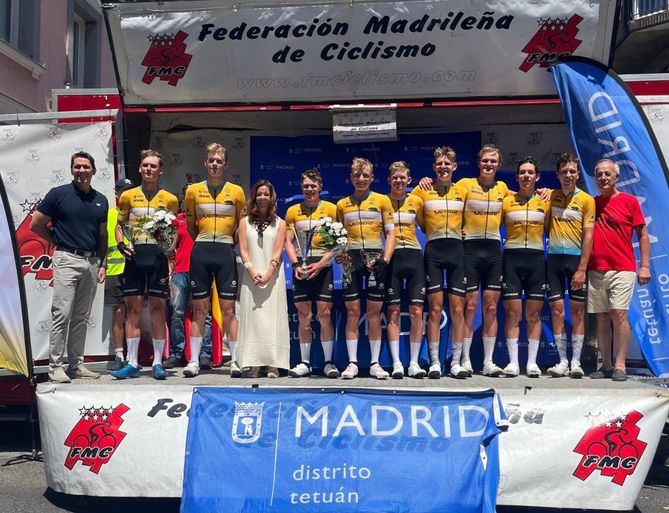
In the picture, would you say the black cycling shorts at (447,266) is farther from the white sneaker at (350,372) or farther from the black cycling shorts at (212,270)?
the black cycling shorts at (212,270)

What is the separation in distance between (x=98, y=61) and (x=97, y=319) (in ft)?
38.3

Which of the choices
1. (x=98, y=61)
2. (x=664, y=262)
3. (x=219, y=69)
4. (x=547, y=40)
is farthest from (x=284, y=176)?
(x=98, y=61)

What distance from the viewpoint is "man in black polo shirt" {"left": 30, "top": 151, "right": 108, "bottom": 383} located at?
18.5ft

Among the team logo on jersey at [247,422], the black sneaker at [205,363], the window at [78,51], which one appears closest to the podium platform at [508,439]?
the team logo on jersey at [247,422]

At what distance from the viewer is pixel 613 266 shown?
18.7 ft

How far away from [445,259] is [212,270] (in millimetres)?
1852

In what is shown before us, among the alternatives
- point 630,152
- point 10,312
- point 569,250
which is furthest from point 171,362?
point 630,152

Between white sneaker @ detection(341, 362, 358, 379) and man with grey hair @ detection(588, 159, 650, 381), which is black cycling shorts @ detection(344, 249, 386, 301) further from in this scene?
man with grey hair @ detection(588, 159, 650, 381)

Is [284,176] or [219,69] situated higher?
[219,69]

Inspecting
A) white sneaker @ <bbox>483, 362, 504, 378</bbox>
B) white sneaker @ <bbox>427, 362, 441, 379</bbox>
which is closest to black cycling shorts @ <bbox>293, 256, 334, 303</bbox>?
white sneaker @ <bbox>427, 362, 441, 379</bbox>

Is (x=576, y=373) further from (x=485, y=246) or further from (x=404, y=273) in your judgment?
(x=404, y=273)

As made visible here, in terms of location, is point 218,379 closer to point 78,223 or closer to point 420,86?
point 78,223

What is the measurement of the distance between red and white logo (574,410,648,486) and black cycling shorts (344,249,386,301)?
197 centimetres

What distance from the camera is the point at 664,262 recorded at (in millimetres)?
5898
